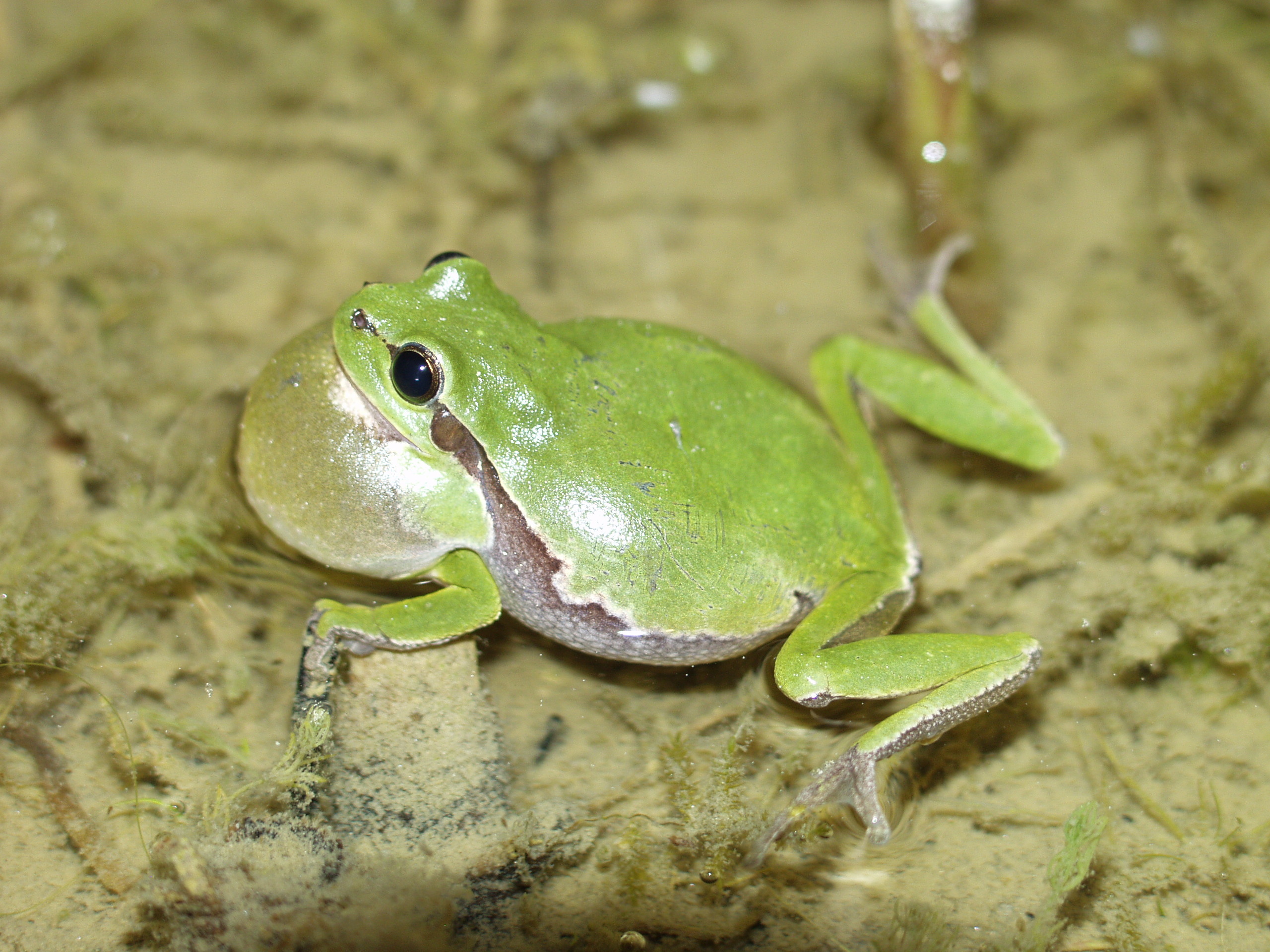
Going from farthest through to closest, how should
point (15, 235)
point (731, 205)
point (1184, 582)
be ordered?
point (731, 205) < point (15, 235) < point (1184, 582)

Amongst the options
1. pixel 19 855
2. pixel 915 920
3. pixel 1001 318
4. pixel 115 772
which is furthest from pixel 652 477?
pixel 1001 318

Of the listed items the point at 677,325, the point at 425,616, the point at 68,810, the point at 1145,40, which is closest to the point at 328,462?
the point at 425,616

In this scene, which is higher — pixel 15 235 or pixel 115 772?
pixel 15 235

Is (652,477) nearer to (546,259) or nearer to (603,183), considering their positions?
(546,259)

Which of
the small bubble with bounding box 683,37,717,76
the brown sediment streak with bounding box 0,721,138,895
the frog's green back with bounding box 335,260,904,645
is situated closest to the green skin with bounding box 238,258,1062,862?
the frog's green back with bounding box 335,260,904,645

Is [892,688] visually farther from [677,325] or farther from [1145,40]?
[1145,40]

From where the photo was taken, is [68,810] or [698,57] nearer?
[68,810]

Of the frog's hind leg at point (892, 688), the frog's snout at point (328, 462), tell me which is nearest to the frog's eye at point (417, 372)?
the frog's snout at point (328, 462)
